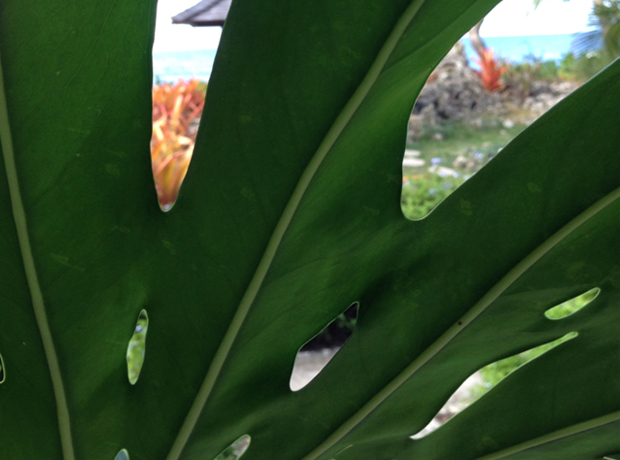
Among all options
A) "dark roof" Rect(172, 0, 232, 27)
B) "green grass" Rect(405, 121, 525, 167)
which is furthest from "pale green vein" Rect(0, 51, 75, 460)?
"green grass" Rect(405, 121, 525, 167)

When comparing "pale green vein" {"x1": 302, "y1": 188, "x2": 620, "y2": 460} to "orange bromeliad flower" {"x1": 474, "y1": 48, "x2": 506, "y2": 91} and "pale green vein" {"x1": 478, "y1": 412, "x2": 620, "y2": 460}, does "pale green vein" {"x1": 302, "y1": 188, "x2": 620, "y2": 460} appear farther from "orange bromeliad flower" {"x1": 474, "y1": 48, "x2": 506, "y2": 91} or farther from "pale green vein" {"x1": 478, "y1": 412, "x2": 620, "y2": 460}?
"orange bromeliad flower" {"x1": 474, "y1": 48, "x2": 506, "y2": 91}

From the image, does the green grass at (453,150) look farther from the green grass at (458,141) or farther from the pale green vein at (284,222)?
the pale green vein at (284,222)

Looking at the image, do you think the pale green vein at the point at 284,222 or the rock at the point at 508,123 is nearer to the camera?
the pale green vein at the point at 284,222

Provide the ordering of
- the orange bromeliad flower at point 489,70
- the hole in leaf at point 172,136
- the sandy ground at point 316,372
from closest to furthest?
the sandy ground at point 316,372
the hole in leaf at point 172,136
the orange bromeliad flower at point 489,70

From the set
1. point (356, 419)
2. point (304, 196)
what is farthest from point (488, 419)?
point (304, 196)

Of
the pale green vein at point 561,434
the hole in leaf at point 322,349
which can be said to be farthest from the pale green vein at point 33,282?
the hole in leaf at point 322,349

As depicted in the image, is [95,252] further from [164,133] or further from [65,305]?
[164,133]
